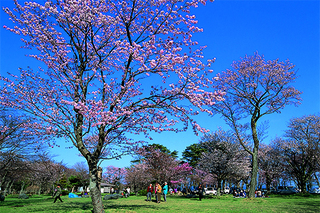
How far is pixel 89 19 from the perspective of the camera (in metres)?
11.9

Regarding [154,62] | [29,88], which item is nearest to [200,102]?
[154,62]

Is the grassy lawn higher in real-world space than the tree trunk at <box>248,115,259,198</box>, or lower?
lower

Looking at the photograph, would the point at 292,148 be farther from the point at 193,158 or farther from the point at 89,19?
the point at 89,19

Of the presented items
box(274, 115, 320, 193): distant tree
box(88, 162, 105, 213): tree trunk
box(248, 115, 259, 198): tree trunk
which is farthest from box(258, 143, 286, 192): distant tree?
box(88, 162, 105, 213): tree trunk

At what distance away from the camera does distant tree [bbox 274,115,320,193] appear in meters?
36.7

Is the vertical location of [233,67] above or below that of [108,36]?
above

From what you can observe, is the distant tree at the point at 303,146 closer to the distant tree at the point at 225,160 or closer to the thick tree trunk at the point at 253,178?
the distant tree at the point at 225,160

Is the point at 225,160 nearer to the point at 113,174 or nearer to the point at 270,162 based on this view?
the point at 270,162

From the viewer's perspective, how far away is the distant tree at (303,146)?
36.7m

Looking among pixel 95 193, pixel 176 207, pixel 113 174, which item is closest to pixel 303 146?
pixel 176 207

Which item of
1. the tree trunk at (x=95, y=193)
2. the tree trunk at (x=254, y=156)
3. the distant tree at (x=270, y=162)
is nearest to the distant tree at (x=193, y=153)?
the distant tree at (x=270, y=162)

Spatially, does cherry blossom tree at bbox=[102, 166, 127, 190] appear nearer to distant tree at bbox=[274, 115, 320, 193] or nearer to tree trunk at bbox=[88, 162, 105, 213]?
distant tree at bbox=[274, 115, 320, 193]

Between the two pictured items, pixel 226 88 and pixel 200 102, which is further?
pixel 226 88

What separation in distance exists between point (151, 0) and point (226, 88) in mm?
16103
